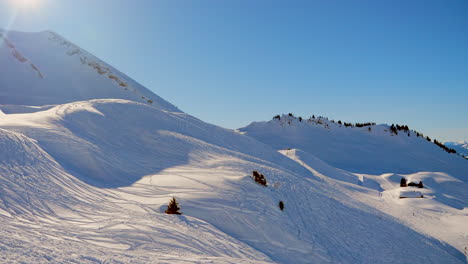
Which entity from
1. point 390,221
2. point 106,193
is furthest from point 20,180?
point 390,221

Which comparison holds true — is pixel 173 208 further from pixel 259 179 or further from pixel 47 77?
pixel 47 77

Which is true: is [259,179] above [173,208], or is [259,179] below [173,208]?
above

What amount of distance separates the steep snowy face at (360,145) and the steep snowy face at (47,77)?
8236 mm

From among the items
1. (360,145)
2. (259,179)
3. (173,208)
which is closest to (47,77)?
(259,179)

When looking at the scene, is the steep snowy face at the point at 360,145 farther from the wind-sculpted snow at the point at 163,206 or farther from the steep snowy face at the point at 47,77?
the steep snowy face at the point at 47,77

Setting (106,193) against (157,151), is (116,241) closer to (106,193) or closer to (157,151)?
(106,193)

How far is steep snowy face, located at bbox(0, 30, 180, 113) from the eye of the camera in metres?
17.0

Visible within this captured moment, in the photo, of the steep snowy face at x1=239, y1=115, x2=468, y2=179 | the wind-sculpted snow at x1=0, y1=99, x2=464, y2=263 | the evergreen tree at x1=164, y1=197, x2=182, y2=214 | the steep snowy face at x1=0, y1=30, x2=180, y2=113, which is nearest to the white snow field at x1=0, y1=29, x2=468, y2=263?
the wind-sculpted snow at x1=0, y1=99, x2=464, y2=263

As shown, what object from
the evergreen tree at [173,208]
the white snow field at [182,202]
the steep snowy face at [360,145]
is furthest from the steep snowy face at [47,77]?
the evergreen tree at [173,208]

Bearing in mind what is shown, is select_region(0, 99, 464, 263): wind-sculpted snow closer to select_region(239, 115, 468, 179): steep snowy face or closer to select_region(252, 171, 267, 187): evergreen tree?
select_region(252, 171, 267, 187): evergreen tree

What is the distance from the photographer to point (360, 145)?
53.1 feet

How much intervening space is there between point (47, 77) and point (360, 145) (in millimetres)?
22887

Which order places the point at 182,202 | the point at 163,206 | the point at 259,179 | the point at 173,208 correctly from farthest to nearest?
the point at 259,179, the point at 182,202, the point at 163,206, the point at 173,208

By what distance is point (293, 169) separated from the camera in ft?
32.6
